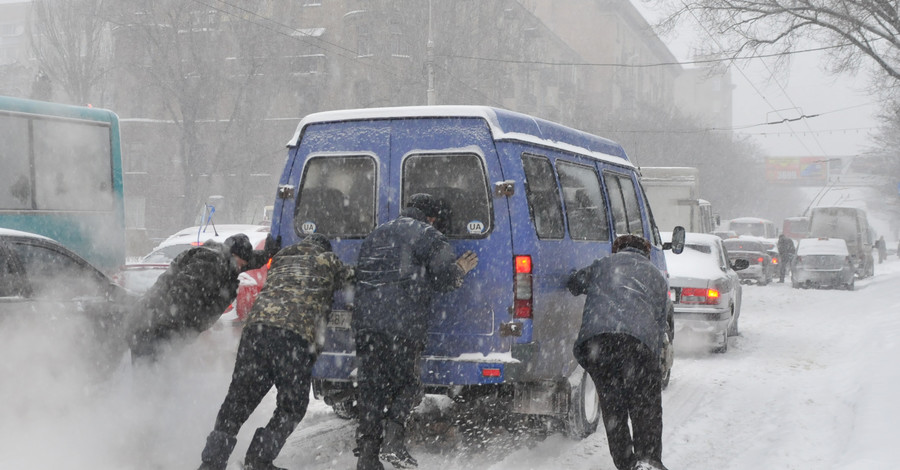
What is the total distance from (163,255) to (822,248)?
863 inches

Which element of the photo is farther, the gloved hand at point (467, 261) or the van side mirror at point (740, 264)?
the van side mirror at point (740, 264)

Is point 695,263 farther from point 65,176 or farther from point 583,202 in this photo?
point 65,176

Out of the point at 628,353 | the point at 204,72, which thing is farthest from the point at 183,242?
the point at 204,72

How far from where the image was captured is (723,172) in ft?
216

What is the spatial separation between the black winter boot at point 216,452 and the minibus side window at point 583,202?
282 centimetres

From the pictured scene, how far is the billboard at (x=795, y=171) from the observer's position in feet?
318

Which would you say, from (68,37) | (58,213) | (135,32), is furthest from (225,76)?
(58,213)

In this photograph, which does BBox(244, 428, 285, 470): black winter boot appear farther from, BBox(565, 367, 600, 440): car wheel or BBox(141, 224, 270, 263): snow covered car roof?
BBox(141, 224, 270, 263): snow covered car roof

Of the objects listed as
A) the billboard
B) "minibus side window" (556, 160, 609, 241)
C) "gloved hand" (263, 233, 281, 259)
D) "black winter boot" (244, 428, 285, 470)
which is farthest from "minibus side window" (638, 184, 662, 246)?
the billboard

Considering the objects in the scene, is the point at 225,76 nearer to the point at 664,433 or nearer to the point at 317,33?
the point at 317,33

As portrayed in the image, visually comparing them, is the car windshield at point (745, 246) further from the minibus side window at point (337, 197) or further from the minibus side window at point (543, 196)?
the minibus side window at point (337, 197)

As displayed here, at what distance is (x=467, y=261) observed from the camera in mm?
5645

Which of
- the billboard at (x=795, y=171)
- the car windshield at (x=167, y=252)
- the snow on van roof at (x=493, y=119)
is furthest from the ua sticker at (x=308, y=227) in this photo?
the billboard at (x=795, y=171)

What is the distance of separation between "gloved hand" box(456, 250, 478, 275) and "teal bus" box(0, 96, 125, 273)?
7.45 m
